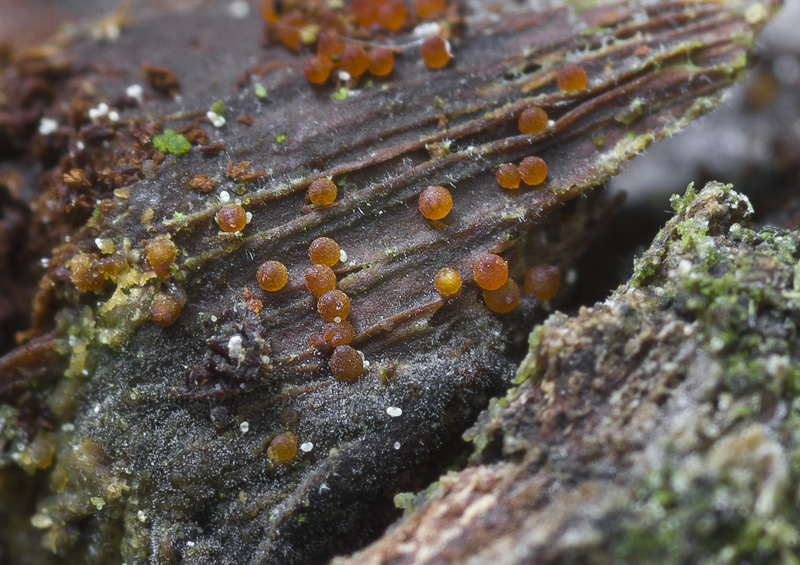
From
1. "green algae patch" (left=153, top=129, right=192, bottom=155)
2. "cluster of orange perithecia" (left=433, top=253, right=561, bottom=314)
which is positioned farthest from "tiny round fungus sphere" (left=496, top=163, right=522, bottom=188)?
"green algae patch" (left=153, top=129, right=192, bottom=155)

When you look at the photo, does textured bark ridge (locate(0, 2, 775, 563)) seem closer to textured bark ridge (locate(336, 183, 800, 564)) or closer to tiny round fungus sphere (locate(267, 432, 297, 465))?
tiny round fungus sphere (locate(267, 432, 297, 465))

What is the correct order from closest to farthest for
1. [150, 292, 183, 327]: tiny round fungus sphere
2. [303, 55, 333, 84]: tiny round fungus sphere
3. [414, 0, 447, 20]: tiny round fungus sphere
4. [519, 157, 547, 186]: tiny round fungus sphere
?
1. [150, 292, 183, 327]: tiny round fungus sphere
2. [519, 157, 547, 186]: tiny round fungus sphere
3. [303, 55, 333, 84]: tiny round fungus sphere
4. [414, 0, 447, 20]: tiny round fungus sphere

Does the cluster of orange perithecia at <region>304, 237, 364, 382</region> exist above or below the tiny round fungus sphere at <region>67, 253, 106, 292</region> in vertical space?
below

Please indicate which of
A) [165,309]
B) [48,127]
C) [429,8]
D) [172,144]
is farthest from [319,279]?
[48,127]

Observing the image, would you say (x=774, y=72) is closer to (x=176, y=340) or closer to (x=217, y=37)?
(x=217, y=37)

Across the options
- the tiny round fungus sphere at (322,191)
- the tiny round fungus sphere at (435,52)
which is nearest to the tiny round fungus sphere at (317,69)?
the tiny round fungus sphere at (435,52)

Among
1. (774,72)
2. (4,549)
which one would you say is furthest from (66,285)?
(774,72)

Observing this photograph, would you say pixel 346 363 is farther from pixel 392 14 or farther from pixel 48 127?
pixel 48 127
